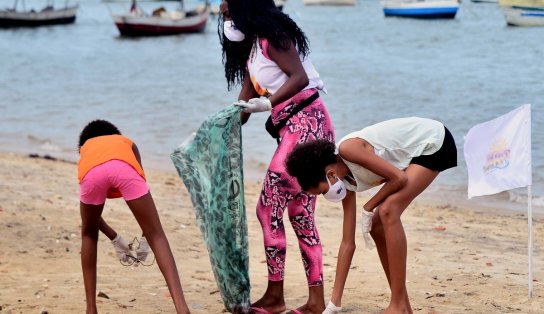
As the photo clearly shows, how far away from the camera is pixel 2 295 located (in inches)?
226

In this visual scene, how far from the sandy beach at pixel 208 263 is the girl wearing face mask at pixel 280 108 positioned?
0.46 metres

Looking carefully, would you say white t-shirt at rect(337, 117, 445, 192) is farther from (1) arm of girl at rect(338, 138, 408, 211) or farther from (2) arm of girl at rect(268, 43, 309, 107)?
(2) arm of girl at rect(268, 43, 309, 107)

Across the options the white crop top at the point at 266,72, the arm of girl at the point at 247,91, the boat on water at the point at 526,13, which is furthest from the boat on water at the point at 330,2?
the white crop top at the point at 266,72

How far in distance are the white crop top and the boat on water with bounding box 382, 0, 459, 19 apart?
4594 centimetres

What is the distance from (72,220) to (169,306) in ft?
8.42

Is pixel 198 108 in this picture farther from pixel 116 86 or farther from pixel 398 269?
pixel 398 269

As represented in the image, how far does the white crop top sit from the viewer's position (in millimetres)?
5062

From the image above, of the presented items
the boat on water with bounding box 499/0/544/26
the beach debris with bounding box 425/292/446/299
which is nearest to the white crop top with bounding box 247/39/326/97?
the beach debris with bounding box 425/292/446/299

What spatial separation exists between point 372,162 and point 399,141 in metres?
0.24

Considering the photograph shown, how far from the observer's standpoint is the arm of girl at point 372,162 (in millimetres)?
4688

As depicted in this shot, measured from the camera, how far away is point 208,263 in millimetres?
6980

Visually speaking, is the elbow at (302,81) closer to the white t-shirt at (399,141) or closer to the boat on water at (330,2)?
the white t-shirt at (399,141)

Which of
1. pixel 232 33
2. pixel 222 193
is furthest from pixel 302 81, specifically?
pixel 222 193

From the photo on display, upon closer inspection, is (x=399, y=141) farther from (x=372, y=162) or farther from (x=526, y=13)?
(x=526, y=13)
